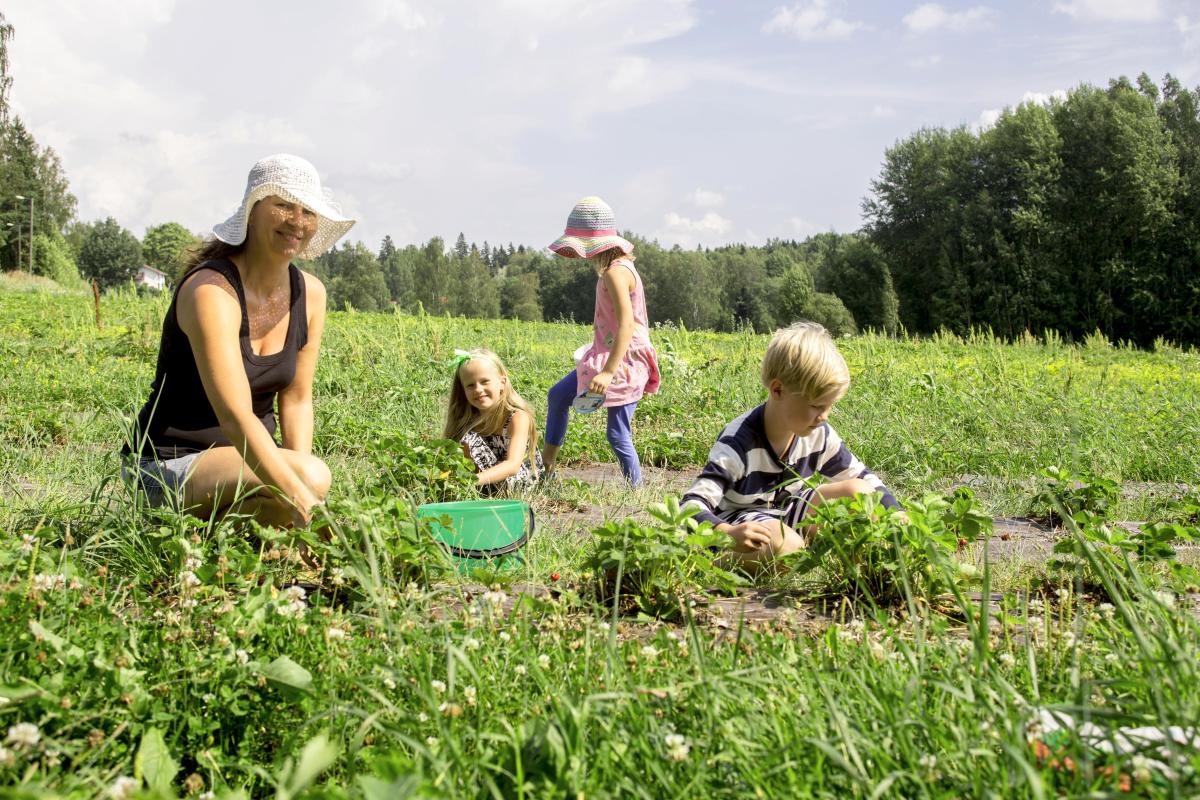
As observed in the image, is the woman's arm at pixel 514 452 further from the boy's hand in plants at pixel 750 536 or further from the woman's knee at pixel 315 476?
the boy's hand in plants at pixel 750 536

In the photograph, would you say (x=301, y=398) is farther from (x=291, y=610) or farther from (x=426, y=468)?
(x=291, y=610)

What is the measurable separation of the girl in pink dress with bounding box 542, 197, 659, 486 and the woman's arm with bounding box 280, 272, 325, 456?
5.51 ft

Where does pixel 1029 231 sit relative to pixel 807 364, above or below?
above

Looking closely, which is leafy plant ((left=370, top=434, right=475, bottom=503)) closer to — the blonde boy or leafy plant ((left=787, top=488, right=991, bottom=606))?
the blonde boy

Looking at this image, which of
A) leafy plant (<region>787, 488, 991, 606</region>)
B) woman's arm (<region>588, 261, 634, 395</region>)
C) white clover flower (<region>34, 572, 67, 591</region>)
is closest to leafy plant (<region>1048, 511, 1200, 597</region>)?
leafy plant (<region>787, 488, 991, 606</region>)

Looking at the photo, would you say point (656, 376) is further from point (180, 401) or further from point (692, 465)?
point (180, 401)

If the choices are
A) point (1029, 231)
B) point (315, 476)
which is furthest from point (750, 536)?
point (1029, 231)

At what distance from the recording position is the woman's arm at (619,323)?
504cm

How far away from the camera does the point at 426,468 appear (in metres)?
4.04

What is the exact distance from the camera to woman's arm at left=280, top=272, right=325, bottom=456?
12.1ft

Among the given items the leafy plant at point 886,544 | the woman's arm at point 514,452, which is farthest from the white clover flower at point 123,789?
the woman's arm at point 514,452

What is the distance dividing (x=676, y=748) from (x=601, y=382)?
11.9 ft

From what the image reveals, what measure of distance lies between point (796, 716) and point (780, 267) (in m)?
116

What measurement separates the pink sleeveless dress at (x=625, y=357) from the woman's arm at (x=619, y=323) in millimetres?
56
